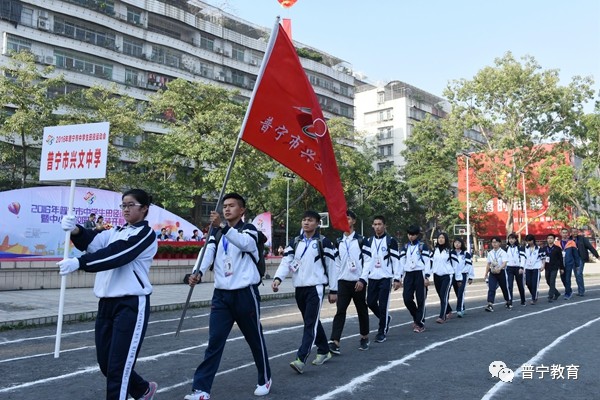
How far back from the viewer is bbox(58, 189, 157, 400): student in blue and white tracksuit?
410 cm

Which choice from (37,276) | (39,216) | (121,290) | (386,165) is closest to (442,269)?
(121,290)

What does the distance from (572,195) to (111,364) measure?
4533cm

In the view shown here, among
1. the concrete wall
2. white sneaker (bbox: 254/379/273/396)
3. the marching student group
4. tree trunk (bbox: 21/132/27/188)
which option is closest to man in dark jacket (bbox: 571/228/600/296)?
the marching student group

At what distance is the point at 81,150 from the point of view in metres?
7.82

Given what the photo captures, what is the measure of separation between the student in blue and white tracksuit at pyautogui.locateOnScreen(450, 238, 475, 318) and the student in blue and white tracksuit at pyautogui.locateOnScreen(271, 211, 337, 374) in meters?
5.34

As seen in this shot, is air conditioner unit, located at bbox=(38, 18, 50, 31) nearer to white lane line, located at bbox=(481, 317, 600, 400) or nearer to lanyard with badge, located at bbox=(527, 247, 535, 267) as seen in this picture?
lanyard with badge, located at bbox=(527, 247, 535, 267)

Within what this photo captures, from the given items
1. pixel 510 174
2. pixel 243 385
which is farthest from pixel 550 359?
pixel 510 174

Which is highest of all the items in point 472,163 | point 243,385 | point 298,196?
point 472,163

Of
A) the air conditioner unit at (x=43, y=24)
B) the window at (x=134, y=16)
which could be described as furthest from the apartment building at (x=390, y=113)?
the air conditioner unit at (x=43, y=24)

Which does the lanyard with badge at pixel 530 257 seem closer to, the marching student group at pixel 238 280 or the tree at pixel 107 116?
the marching student group at pixel 238 280

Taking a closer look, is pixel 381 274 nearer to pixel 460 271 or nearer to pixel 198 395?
pixel 198 395

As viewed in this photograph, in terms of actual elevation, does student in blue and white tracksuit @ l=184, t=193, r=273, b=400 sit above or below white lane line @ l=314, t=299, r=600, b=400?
above

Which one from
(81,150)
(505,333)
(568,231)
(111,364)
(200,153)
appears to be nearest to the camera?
(111,364)

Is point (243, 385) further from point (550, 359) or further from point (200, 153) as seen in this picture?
point (200, 153)
